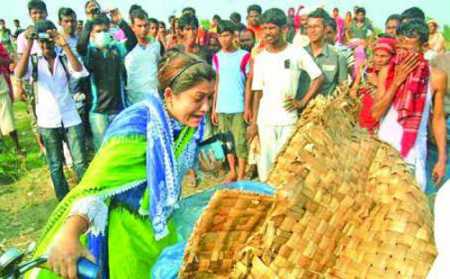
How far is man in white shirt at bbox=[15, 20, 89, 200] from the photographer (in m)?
5.94

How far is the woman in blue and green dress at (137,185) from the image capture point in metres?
2.22

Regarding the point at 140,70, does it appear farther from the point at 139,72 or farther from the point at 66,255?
the point at 66,255

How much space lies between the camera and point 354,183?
1.80 meters

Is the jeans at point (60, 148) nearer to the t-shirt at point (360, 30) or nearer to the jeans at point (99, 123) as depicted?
the jeans at point (99, 123)

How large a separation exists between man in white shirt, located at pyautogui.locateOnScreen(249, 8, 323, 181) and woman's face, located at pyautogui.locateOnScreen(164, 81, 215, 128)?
3062 millimetres

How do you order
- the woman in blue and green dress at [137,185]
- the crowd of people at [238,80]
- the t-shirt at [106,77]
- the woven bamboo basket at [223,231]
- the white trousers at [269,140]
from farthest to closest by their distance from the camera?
the t-shirt at [106,77] < the white trousers at [269,140] < the crowd of people at [238,80] < the woman in blue and green dress at [137,185] < the woven bamboo basket at [223,231]

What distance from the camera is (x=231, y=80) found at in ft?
21.6

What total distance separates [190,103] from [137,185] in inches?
15.9

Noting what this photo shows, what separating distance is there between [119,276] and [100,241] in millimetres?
144

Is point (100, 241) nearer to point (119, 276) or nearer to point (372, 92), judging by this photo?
point (119, 276)

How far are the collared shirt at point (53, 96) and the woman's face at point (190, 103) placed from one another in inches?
146

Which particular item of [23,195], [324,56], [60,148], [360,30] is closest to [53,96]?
[60,148]

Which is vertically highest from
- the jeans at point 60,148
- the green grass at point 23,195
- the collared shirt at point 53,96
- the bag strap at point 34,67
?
the bag strap at point 34,67

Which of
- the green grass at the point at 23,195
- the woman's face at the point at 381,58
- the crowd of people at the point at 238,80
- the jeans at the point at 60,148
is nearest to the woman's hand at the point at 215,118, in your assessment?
the crowd of people at the point at 238,80
